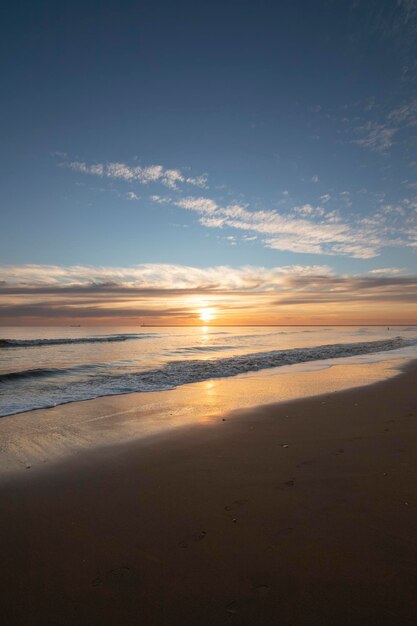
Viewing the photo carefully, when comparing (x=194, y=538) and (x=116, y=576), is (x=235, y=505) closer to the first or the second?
(x=194, y=538)

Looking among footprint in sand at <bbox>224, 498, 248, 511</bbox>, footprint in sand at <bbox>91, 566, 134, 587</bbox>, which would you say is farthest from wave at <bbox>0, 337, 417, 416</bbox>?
footprint in sand at <bbox>91, 566, 134, 587</bbox>

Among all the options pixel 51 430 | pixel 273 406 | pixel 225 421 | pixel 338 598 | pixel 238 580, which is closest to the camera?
pixel 338 598

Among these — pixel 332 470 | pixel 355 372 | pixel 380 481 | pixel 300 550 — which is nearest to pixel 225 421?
pixel 332 470

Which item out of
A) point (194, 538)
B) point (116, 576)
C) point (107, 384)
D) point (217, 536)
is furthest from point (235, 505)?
point (107, 384)

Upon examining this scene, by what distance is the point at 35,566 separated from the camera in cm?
321

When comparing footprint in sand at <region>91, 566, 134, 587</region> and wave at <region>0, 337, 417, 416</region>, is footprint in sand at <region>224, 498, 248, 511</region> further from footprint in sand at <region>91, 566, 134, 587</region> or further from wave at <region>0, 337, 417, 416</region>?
wave at <region>0, 337, 417, 416</region>

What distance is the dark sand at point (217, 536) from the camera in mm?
2717

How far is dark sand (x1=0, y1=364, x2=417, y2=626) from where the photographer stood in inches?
107

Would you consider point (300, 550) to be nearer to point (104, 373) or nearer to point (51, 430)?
point (51, 430)

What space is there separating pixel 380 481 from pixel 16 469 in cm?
519

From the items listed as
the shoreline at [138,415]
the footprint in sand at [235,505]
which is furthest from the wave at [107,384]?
the footprint in sand at [235,505]

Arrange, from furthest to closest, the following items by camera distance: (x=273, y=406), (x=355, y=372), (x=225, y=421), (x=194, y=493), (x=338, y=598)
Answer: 1. (x=355, y=372)
2. (x=273, y=406)
3. (x=225, y=421)
4. (x=194, y=493)
5. (x=338, y=598)

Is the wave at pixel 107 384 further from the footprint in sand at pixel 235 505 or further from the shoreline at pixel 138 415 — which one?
the footprint in sand at pixel 235 505

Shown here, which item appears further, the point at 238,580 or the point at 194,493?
the point at 194,493
